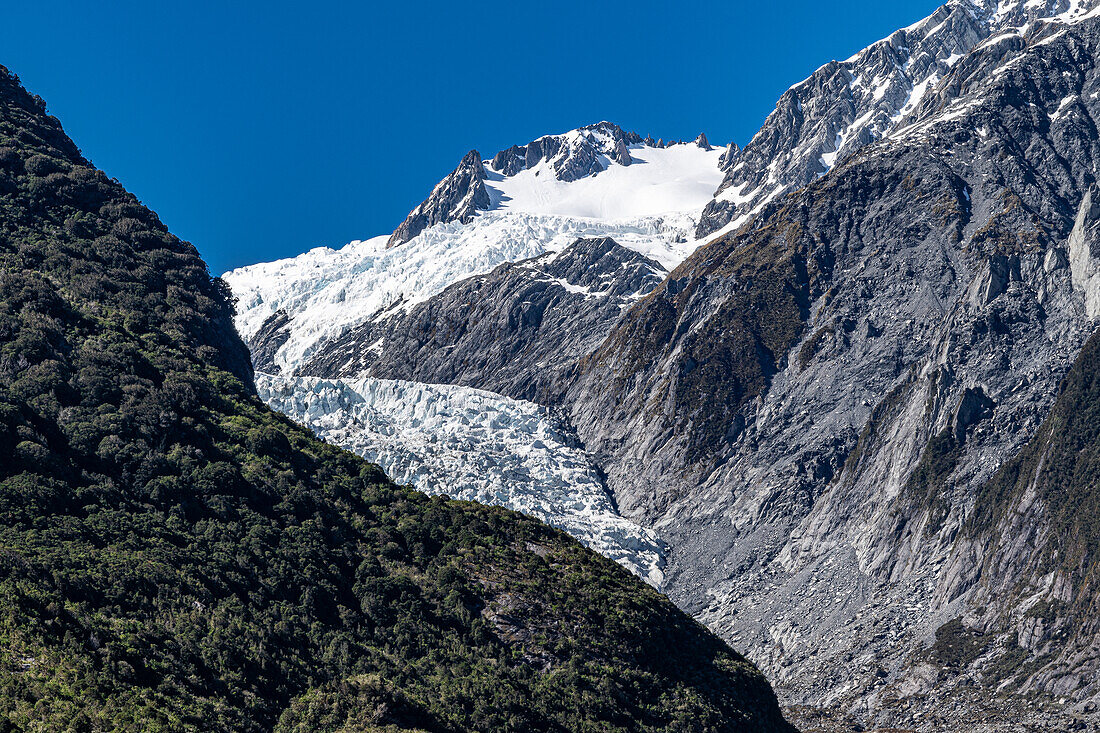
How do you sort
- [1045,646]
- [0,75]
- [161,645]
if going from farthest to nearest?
[1045,646], [0,75], [161,645]

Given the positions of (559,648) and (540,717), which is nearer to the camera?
(540,717)

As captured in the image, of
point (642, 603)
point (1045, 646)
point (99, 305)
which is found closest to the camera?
point (642, 603)

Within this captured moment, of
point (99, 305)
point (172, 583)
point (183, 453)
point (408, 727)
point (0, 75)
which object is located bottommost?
point (408, 727)

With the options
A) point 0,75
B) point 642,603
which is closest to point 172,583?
point 642,603

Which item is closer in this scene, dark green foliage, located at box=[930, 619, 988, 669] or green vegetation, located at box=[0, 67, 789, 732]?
green vegetation, located at box=[0, 67, 789, 732]

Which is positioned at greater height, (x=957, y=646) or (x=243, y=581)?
(x=957, y=646)

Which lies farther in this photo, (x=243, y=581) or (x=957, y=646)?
(x=957, y=646)

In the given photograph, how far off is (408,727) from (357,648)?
934 cm

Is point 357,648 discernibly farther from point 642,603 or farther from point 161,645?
point 642,603

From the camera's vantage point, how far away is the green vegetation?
66.0m

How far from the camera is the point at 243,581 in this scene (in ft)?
256

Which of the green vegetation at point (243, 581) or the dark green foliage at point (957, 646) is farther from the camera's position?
the dark green foliage at point (957, 646)

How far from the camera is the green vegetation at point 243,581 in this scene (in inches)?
2598

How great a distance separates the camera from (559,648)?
8256 cm
